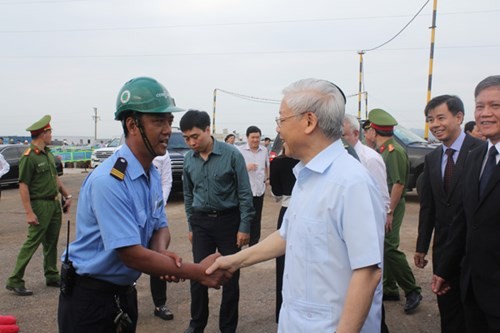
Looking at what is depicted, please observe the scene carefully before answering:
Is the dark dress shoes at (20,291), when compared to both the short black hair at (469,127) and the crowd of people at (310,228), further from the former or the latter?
the short black hair at (469,127)

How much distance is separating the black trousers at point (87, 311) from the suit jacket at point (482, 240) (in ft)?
6.44

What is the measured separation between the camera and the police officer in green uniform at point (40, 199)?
5188mm

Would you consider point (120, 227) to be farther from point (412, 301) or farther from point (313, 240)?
point (412, 301)

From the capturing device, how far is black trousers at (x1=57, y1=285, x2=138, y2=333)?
7.08 ft

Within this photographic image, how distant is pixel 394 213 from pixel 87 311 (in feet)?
12.2

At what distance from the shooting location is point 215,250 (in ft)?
13.6

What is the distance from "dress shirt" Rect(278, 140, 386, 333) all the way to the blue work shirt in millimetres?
814

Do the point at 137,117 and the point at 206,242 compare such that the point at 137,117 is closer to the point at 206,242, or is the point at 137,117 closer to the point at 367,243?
the point at 367,243

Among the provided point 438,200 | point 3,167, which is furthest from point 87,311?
point 3,167

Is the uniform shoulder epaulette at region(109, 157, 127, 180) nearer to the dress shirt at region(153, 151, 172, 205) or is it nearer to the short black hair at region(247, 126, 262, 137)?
the dress shirt at region(153, 151, 172, 205)

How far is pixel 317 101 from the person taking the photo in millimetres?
1789

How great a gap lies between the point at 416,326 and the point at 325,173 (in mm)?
3155

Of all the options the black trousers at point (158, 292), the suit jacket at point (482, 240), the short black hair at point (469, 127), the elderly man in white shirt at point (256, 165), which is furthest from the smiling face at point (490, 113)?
the short black hair at point (469, 127)

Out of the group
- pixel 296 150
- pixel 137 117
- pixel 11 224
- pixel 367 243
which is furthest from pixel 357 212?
pixel 11 224
